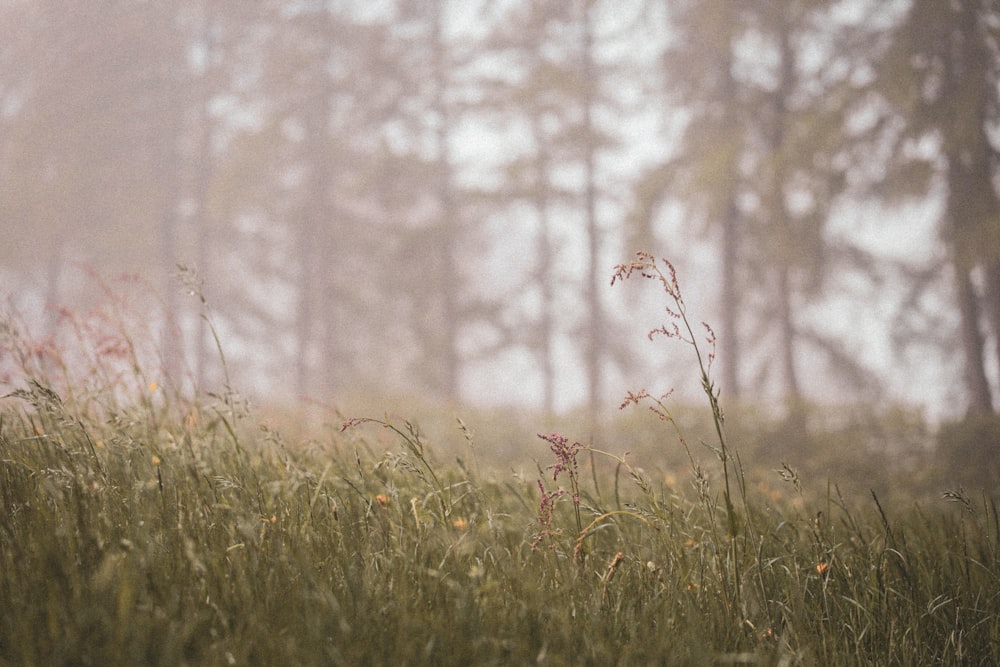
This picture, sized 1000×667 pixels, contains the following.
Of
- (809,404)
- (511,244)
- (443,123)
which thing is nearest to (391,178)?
(443,123)

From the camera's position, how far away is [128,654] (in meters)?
1.45

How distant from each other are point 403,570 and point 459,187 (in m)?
14.9

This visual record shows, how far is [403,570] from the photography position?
175cm

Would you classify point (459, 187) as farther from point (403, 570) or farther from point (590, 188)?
point (403, 570)

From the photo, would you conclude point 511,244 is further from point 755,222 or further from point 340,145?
point 755,222

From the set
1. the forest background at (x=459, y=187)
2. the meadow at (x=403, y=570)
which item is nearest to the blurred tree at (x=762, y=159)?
the forest background at (x=459, y=187)

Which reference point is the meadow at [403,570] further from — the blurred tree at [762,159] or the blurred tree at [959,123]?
the blurred tree at [762,159]

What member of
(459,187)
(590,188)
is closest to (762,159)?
(590,188)

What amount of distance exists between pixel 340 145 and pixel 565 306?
7011 mm

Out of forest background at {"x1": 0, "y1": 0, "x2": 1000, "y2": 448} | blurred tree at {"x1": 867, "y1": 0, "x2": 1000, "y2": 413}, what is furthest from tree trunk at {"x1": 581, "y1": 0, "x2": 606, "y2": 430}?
blurred tree at {"x1": 867, "y1": 0, "x2": 1000, "y2": 413}

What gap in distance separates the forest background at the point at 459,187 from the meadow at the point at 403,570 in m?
7.80

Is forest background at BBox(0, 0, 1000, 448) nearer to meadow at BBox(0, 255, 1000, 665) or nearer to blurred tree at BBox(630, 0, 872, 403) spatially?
blurred tree at BBox(630, 0, 872, 403)

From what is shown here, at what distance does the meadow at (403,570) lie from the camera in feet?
5.25

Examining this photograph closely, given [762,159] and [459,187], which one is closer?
[762,159]
